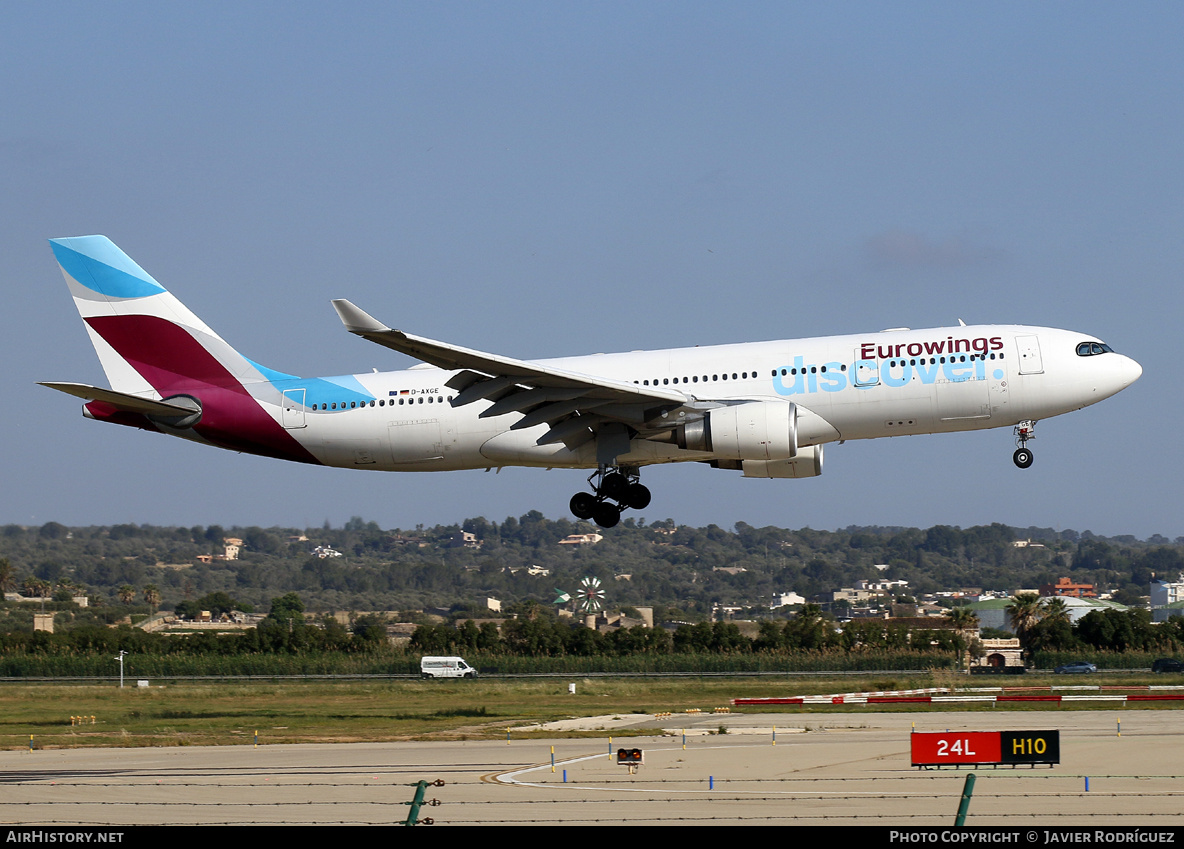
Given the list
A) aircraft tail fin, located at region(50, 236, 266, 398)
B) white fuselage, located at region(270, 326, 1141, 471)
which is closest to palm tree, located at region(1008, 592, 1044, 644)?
white fuselage, located at region(270, 326, 1141, 471)

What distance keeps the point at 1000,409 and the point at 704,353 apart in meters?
7.56

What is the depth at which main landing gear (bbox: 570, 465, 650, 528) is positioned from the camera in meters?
36.8

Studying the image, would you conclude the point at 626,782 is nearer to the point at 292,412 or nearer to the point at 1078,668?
the point at 292,412

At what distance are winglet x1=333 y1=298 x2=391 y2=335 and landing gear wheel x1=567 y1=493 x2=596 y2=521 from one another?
10.0 m

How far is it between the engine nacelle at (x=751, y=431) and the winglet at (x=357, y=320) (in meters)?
8.69

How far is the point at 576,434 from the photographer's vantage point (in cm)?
3500

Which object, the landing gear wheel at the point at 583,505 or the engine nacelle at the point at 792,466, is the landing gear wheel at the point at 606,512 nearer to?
the landing gear wheel at the point at 583,505

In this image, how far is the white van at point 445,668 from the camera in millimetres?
70125

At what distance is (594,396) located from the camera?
33.1 m

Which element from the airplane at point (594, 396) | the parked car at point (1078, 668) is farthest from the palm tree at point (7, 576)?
the airplane at point (594, 396)

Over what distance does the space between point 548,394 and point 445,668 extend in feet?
133
